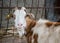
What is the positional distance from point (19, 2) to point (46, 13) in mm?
815

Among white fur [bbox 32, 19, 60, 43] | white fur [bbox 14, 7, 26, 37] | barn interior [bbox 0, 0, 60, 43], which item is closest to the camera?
white fur [bbox 32, 19, 60, 43]

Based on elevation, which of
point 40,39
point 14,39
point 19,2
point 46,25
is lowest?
point 14,39

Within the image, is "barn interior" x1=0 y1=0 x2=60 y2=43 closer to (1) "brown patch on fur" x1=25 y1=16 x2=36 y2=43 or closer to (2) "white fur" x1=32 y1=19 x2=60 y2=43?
(1) "brown patch on fur" x1=25 y1=16 x2=36 y2=43

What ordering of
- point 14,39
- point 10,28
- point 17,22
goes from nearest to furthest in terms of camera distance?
1. point 17,22
2. point 14,39
3. point 10,28

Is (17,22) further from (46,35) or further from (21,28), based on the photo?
(46,35)

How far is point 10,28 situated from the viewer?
14.3 ft

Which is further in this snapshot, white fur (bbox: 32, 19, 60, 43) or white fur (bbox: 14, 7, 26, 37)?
white fur (bbox: 14, 7, 26, 37)

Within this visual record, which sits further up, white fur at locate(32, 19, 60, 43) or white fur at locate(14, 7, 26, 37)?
white fur at locate(14, 7, 26, 37)

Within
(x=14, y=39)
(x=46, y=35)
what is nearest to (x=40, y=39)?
(x=46, y=35)

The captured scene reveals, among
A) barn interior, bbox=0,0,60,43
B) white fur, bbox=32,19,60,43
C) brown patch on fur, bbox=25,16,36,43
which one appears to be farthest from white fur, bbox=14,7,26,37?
barn interior, bbox=0,0,60,43

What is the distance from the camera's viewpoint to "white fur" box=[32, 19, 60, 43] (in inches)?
70.8

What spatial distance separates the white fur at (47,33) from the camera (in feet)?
5.90

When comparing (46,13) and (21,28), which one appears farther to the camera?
(46,13)

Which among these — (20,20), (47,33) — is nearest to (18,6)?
(20,20)
